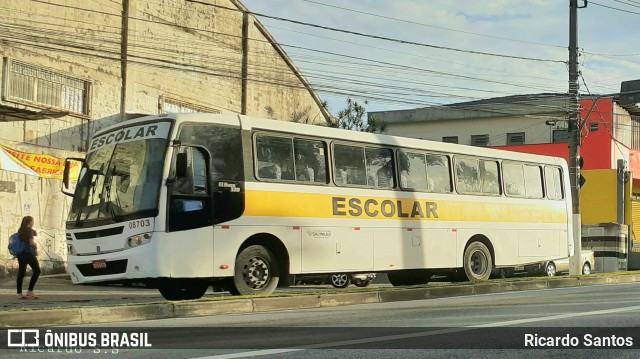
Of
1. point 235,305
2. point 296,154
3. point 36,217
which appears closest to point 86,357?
point 235,305

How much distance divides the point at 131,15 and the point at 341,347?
719 inches

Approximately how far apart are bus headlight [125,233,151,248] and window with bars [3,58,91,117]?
8.85 metres

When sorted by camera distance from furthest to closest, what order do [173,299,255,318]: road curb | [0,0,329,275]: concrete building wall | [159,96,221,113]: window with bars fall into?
1. [159,96,221,113]: window with bars
2. [0,0,329,275]: concrete building wall
3. [173,299,255,318]: road curb

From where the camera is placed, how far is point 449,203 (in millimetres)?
17578

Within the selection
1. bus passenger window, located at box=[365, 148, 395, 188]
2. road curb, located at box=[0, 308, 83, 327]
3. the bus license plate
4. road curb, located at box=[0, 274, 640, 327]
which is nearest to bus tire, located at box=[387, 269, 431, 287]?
road curb, located at box=[0, 274, 640, 327]

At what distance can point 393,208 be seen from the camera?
16.3 meters

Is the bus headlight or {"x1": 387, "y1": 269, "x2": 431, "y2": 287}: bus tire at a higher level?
the bus headlight

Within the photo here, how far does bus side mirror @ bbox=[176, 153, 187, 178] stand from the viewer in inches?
491

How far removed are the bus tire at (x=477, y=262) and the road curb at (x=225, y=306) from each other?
0.91 metres

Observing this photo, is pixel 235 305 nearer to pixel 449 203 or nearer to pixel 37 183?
pixel 449 203

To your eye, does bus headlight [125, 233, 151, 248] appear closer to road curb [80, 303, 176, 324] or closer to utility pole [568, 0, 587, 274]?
road curb [80, 303, 176, 324]

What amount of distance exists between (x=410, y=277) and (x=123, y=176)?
816 cm

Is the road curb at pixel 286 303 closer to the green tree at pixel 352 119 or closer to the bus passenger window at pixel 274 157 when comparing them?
the bus passenger window at pixel 274 157

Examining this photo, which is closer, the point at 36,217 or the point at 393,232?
the point at 393,232
